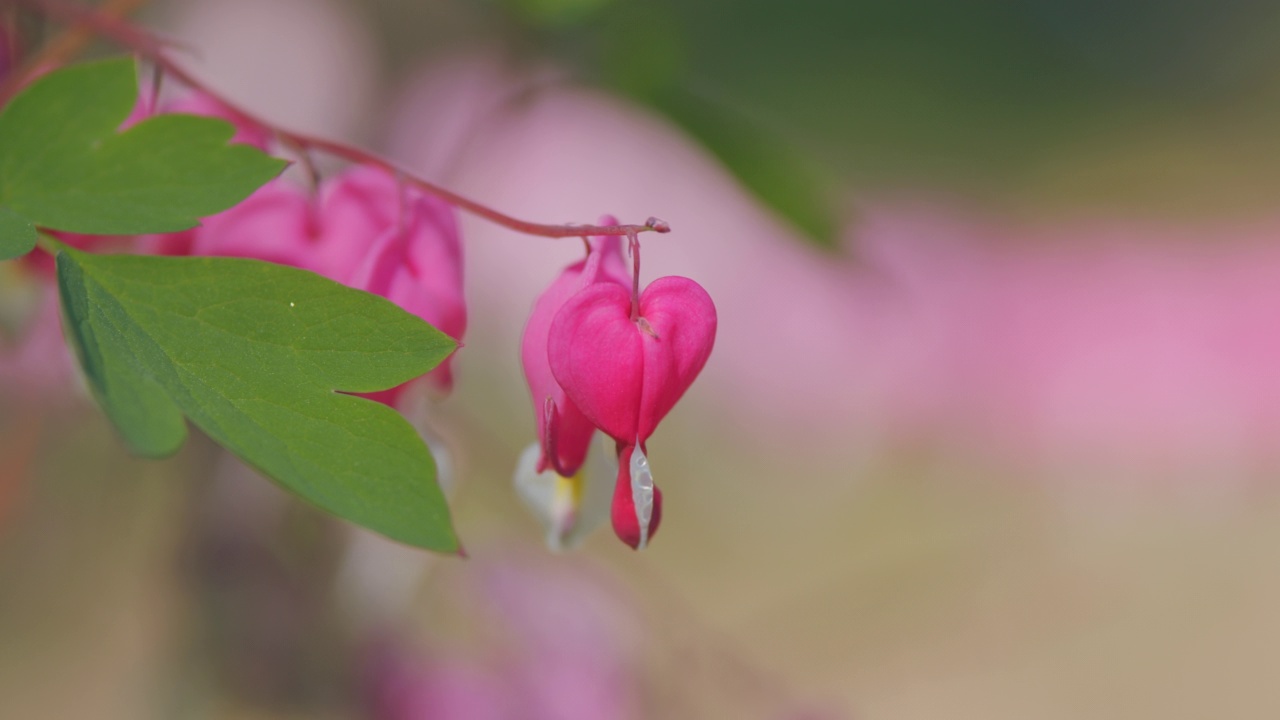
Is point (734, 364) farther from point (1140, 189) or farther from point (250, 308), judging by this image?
point (250, 308)

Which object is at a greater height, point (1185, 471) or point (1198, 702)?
point (1185, 471)

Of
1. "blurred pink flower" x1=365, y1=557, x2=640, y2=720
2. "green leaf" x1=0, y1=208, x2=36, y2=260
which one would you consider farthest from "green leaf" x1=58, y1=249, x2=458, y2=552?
"blurred pink flower" x1=365, y1=557, x2=640, y2=720

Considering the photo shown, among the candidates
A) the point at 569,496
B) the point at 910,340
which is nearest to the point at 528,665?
the point at 569,496

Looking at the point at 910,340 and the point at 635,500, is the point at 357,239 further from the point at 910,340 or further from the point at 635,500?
the point at 910,340

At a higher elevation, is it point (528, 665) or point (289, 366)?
point (289, 366)

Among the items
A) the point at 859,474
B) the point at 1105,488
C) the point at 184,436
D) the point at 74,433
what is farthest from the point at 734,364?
the point at 184,436

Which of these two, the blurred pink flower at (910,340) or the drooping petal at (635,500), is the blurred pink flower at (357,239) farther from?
the blurred pink flower at (910,340)
